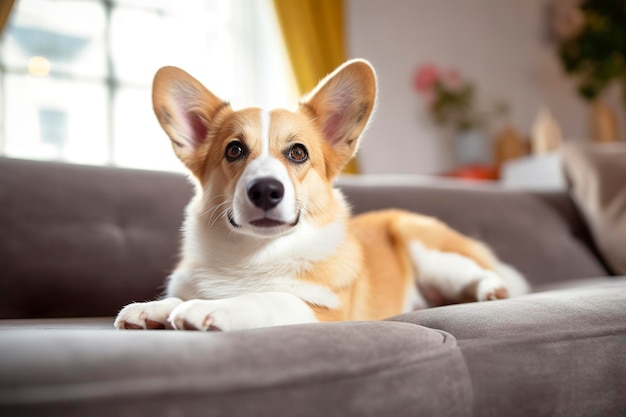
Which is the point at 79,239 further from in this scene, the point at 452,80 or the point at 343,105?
the point at 452,80

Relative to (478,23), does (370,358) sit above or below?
below

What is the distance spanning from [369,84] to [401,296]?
605 mm

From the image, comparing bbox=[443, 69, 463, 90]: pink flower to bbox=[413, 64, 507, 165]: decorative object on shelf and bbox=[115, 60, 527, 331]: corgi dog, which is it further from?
bbox=[115, 60, 527, 331]: corgi dog

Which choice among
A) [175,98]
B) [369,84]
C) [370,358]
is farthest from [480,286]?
[175,98]

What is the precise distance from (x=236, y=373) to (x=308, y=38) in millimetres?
2898

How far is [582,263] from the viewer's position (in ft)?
6.76

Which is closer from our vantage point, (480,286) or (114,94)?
(480,286)

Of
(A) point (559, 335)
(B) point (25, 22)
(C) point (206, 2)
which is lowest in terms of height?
(A) point (559, 335)

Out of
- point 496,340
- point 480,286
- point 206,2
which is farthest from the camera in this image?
point 206,2

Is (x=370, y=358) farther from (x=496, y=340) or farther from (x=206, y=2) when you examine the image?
(x=206, y=2)

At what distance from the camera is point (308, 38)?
10.6ft

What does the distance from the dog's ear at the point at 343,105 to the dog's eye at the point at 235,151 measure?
0.24 m

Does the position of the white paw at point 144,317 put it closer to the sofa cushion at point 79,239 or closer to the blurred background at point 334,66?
the sofa cushion at point 79,239

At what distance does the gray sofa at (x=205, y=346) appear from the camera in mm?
584
